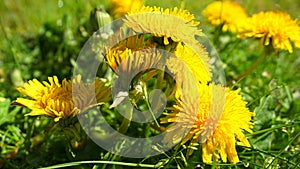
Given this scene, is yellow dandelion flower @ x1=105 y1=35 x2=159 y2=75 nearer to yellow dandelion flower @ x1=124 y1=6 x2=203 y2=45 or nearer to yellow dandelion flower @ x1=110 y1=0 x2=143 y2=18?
yellow dandelion flower @ x1=124 y1=6 x2=203 y2=45

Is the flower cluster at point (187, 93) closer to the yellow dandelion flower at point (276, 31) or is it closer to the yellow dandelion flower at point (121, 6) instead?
the yellow dandelion flower at point (276, 31)

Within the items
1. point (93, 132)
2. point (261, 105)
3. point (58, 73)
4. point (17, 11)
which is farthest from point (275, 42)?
point (17, 11)

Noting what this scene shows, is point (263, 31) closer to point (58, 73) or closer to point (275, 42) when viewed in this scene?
point (275, 42)

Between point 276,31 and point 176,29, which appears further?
point 276,31

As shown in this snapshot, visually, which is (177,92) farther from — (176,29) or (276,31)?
(276,31)

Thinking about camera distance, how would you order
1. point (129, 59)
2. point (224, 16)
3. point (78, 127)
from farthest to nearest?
1. point (224, 16)
2. point (78, 127)
3. point (129, 59)

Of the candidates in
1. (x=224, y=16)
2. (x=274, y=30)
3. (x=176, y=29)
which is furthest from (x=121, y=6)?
(x=176, y=29)

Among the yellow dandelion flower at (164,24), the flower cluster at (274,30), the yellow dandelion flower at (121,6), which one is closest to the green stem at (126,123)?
the yellow dandelion flower at (164,24)

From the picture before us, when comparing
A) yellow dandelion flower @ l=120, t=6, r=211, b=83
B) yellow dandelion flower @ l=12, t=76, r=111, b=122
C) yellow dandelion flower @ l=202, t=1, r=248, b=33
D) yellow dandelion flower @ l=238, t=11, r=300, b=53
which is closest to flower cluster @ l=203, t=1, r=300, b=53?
yellow dandelion flower @ l=238, t=11, r=300, b=53
